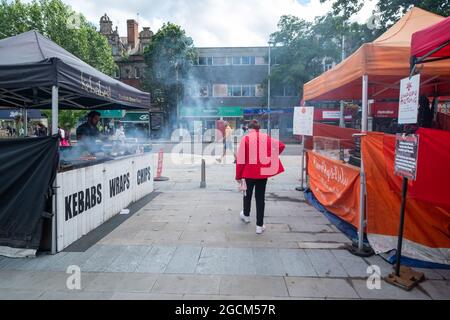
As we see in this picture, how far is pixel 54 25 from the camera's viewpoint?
1309 inches

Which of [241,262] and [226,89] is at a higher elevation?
[226,89]

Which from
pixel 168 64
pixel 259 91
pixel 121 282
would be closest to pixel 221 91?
pixel 259 91

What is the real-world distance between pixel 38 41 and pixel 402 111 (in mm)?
5109

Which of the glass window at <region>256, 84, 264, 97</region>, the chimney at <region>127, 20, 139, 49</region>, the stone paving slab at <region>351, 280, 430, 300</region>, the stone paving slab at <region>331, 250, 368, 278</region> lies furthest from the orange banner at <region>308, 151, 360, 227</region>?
the chimney at <region>127, 20, 139, 49</region>

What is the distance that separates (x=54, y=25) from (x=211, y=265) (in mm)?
36239

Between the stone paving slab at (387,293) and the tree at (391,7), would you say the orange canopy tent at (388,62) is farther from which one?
the tree at (391,7)

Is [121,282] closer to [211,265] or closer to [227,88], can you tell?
[211,265]

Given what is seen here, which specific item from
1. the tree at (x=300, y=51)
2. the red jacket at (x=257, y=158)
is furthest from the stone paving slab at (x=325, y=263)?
the tree at (x=300, y=51)

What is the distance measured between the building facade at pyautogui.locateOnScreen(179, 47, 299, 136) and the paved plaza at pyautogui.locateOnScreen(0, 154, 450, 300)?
34.0 meters

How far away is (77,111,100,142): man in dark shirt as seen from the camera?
7293 millimetres

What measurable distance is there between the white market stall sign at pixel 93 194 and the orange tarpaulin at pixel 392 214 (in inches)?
165

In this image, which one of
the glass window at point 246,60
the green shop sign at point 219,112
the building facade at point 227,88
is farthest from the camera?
the glass window at point 246,60

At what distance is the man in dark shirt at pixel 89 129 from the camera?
7.29 meters

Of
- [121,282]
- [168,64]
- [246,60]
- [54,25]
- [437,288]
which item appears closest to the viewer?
[437,288]
